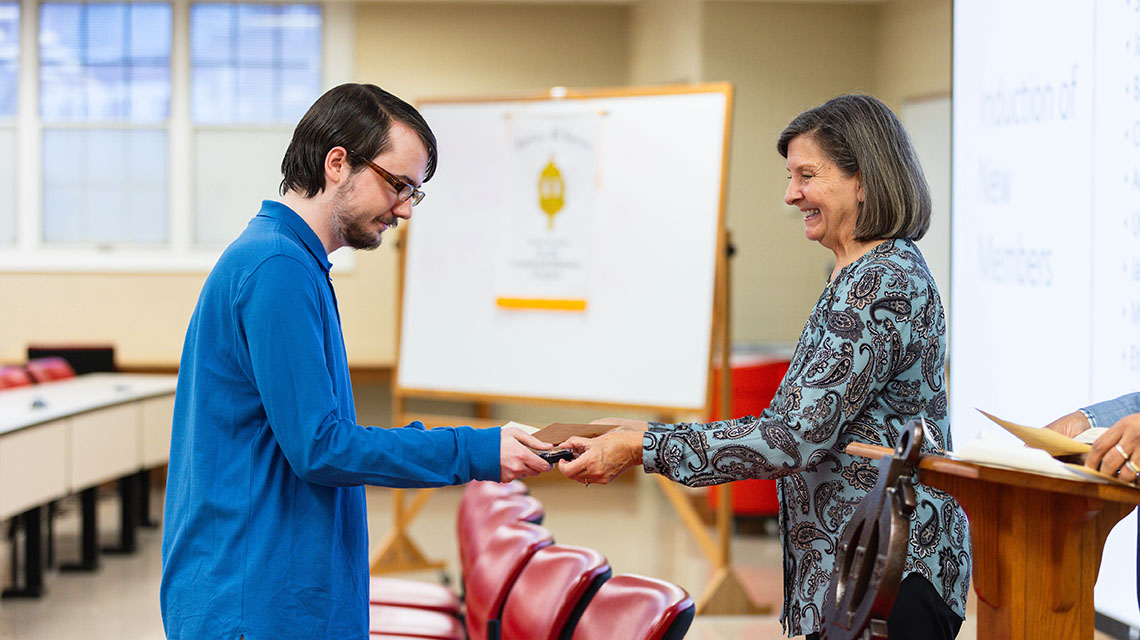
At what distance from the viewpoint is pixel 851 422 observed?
5.77 ft

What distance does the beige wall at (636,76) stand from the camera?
7145mm

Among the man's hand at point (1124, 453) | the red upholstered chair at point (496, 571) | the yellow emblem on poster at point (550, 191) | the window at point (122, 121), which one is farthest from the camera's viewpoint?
the window at point (122, 121)

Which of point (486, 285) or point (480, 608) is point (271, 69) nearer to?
point (486, 285)

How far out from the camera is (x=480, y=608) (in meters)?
2.66

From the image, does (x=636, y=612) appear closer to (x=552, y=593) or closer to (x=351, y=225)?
(x=552, y=593)

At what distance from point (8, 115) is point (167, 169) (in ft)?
3.92

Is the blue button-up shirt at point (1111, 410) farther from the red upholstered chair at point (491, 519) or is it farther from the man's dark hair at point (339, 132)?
the red upholstered chair at point (491, 519)

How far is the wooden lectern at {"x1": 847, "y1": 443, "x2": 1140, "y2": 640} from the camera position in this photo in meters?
1.47

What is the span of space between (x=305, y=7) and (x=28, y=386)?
12.1 feet

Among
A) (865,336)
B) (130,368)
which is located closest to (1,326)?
(130,368)

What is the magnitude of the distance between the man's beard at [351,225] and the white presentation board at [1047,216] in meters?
2.41

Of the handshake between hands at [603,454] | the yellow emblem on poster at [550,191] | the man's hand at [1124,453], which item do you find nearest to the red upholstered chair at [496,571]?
the handshake between hands at [603,454]

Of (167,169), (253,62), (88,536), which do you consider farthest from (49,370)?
(253,62)

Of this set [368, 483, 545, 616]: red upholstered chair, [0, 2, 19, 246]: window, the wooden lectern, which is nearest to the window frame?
[0, 2, 19, 246]: window
